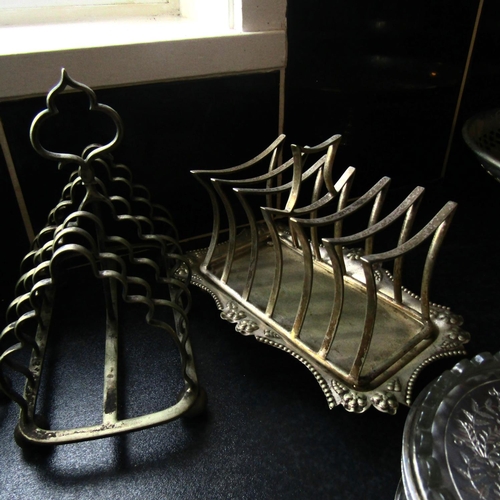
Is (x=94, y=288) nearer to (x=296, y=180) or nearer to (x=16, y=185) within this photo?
(x=16, y=185)

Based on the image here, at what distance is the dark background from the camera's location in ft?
1.88

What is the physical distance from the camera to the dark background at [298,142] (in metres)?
0.57

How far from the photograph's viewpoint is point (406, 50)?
3.22 feet

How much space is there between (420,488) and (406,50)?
0.86 meters

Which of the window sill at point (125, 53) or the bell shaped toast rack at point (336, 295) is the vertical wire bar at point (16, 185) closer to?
the window sill at point (125, 53)

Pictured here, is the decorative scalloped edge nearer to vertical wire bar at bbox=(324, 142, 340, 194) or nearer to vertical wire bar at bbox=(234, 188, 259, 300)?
vertical wire bar at bbox=(234, 188, 259, 300)

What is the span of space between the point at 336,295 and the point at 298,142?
0.43 m

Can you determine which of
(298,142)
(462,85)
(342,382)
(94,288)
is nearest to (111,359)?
(94,288)

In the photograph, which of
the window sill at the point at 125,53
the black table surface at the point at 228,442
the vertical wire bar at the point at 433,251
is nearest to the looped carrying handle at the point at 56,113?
the window sill at the point at 125,53

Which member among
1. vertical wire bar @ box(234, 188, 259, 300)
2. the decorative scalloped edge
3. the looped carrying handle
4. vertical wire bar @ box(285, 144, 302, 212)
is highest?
the looped carrying handle

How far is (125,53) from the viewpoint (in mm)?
757

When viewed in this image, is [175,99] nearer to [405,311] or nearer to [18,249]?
[18,249]

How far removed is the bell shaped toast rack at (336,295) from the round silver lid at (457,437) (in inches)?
5.0

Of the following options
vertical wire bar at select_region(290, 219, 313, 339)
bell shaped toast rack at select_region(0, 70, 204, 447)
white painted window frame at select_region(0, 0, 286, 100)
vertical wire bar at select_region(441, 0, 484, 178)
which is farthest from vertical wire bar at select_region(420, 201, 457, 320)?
vertical wire bar at select_region(441, 0, 484, 178)
